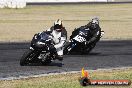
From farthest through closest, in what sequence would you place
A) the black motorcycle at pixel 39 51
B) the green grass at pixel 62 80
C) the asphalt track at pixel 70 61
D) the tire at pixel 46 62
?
the tire at pixel 46 62 → the black motorcycle at pixel 39 51 → the asphalt track at pixel 70 61 → the green grass at pixel 62 80

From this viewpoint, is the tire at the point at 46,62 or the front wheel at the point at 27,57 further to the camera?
the tire at the point at 46,62

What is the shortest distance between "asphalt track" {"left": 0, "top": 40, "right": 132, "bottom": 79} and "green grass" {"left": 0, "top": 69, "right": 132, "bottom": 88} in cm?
113

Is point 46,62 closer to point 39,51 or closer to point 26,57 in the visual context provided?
point 39,51

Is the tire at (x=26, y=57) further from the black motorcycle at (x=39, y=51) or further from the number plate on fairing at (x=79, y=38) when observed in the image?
the number plate on fairing at (x=79, y=38)

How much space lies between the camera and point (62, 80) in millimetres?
15711

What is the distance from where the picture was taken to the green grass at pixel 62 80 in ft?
47.6

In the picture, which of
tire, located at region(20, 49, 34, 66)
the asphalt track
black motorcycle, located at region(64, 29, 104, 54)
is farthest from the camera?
black motorcycle, located at region(64, 29, 104, 54)

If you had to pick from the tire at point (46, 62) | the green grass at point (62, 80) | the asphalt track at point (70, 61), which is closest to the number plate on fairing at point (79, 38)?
the asphalt track at point (70, 61)

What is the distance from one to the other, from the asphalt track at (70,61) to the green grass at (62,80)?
1.13 metres

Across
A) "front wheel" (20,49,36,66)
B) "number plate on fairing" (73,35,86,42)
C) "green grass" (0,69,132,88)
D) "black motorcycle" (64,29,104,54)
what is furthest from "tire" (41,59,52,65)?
"number plate on fairing" (73,35,86,42)

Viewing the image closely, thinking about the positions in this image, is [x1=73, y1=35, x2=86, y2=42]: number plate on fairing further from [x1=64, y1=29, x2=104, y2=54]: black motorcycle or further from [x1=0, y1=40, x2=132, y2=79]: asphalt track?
[x1=0, y1=40, x2=132, y2=79]: asphalt track

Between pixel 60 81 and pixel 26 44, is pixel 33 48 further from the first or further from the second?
pixel 26 44

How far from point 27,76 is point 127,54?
8925 millimetres

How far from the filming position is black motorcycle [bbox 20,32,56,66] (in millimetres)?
18812
